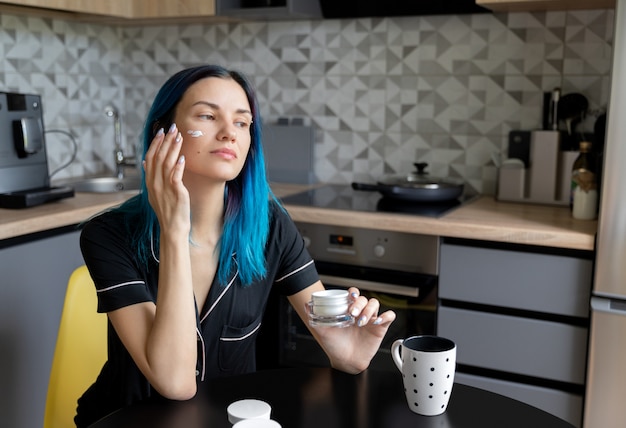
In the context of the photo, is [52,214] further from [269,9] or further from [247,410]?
[247,410]

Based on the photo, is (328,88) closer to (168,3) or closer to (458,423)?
(168,3)

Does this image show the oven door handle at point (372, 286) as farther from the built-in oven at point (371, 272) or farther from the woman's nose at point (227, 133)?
the woman's nose at point (227, 133)

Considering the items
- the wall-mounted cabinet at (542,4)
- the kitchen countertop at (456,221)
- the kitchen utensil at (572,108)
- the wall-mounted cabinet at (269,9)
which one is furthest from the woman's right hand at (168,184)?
the kitchen utensil at (572,108)

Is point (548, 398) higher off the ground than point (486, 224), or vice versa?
point (486, 224)

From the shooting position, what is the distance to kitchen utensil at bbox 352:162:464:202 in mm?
2506

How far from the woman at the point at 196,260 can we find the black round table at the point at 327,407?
0.06 m

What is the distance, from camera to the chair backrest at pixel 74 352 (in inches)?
60.2

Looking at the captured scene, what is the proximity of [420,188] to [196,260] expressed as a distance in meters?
1.18

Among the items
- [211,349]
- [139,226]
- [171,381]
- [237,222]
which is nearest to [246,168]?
[237,222]

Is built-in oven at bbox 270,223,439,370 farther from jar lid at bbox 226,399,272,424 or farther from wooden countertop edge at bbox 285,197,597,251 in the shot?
jar lid at bbox 226,399,272,424

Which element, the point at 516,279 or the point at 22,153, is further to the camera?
the point at 22,153

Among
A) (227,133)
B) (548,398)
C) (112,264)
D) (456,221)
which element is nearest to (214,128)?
(227,133)

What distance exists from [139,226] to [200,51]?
6.40 feet

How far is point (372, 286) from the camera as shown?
2.37 meters
